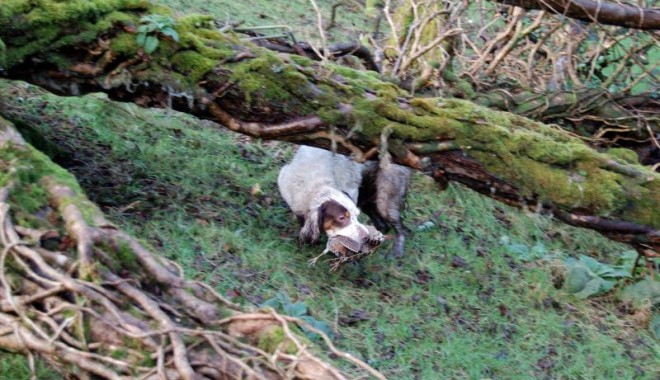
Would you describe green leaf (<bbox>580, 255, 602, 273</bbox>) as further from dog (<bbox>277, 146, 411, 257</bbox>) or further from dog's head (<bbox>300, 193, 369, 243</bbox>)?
dog's head (<bbox>300, 193, 369, 243</bbox>)

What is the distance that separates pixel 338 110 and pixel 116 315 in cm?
213

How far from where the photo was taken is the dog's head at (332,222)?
560cm

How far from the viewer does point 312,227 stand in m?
5.66

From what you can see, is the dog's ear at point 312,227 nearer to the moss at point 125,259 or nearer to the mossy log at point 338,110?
the mossy log at point 338,110

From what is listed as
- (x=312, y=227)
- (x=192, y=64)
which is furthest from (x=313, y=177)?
(x=192, y=64)

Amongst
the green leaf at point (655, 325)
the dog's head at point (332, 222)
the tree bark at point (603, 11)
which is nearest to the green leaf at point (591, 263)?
the green leaf at point (655, 325)

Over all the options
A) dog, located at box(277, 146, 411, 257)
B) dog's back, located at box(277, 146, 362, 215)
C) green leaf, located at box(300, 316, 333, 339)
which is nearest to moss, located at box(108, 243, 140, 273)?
green leaf, located at box(300, 316, 333, 339)

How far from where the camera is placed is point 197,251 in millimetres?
5434

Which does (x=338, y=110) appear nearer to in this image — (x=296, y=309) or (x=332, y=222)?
(x=332, y=222)

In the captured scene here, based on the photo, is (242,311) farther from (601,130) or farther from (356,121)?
(601,130)

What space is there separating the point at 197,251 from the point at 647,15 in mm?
3427

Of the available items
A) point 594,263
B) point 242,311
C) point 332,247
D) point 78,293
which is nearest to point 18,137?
point 78,293

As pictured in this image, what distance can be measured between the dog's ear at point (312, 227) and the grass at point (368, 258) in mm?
158

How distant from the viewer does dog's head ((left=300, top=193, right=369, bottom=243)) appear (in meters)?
5.60
